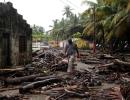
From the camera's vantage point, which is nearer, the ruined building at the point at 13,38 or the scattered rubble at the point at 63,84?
the scattered rubble at the point at 63,84

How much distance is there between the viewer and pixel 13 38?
17.2 metres

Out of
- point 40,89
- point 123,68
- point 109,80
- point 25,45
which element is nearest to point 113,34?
point 25,45

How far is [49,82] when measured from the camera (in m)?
11.6

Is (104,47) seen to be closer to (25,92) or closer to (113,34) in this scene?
(113,34)

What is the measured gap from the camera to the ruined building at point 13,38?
15.7m

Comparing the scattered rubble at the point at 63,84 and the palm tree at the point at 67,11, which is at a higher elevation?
the palm tree at the point at 67,11

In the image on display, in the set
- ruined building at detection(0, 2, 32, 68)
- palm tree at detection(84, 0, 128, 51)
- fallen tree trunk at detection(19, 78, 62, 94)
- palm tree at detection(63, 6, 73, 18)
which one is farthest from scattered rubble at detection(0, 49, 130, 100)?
palm tree at detection(63, 6, 73, 18)

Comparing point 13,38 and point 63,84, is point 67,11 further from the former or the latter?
point 63,84

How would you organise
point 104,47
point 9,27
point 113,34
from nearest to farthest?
point 9,27, point 113,34, point 104,47

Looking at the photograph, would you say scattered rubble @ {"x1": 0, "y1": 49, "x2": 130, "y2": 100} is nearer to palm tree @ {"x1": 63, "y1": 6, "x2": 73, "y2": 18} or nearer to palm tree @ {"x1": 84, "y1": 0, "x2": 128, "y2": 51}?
palm tree @ {"x1": 84, "y1": 0, "x2": 128, "y2": 51}

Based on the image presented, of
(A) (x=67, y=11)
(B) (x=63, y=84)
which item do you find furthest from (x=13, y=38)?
(A) (x=67, y=11)

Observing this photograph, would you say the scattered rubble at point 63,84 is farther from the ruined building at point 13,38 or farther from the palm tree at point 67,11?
the palm tree at point 67,11

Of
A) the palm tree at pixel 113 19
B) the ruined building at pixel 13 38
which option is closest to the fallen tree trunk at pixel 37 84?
the ruined building at pixel 13 38

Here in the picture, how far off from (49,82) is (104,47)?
31.1m
